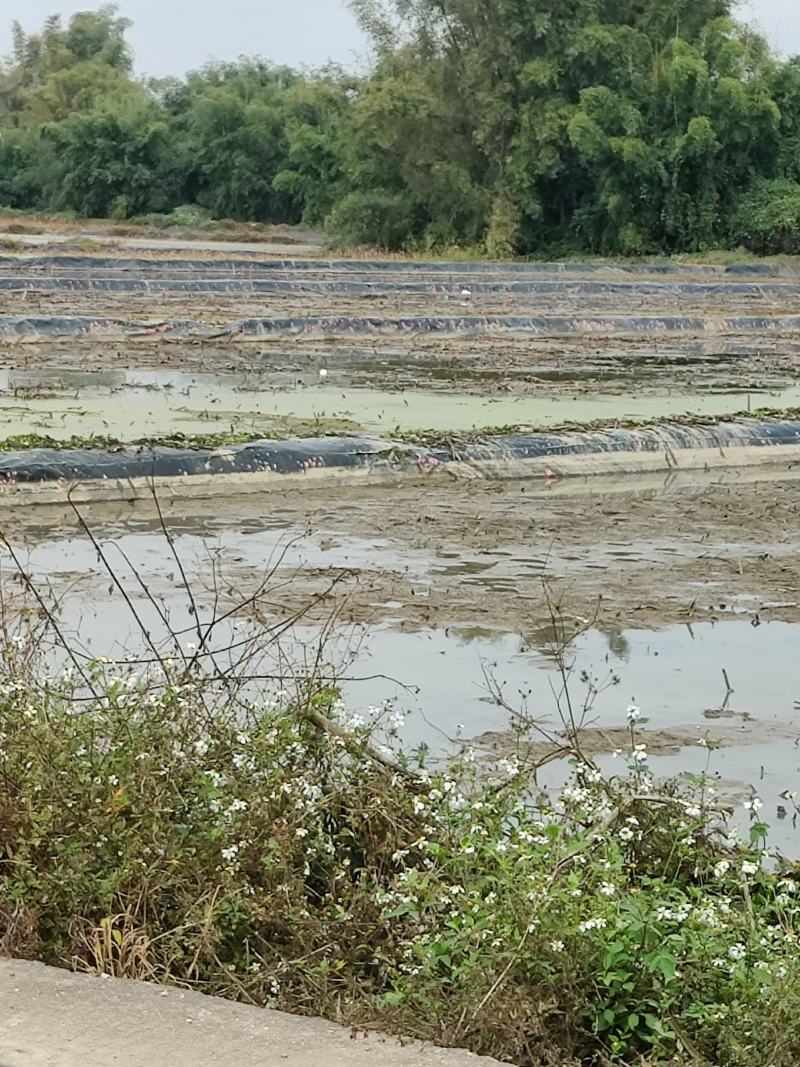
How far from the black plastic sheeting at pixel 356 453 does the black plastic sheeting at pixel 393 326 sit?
9576 mm

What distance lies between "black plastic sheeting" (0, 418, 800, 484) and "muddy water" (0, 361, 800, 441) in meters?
0.97

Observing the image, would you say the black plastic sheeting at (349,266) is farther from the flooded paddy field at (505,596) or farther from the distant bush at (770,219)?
the flooded paddy field at (505,596)

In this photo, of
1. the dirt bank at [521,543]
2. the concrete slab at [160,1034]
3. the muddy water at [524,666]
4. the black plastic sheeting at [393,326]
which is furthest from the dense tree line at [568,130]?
the concrete slab at [160,1034]

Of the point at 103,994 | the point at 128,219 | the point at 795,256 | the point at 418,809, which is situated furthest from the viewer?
the point at 128,219

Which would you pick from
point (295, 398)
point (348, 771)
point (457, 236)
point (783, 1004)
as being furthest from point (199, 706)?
A: point (457, 236)

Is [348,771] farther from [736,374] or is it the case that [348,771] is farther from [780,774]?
[736,374]

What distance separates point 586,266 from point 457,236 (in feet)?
26.2

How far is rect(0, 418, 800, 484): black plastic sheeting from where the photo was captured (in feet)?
32.5

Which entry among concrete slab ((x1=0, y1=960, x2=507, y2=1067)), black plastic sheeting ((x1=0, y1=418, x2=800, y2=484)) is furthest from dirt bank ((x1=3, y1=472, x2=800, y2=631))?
concrete slab ((x1=0, y1=960, x2=507, y2=1067))

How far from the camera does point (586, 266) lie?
119ft

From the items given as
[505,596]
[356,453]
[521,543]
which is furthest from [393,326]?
[505,596]

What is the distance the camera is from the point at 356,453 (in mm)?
11000

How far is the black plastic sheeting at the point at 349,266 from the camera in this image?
3250 centimetres

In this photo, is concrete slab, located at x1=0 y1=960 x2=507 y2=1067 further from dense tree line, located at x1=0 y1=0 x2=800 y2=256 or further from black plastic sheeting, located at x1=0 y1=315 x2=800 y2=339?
dense tree line, located at x1=0 y1=0 x2=800 y2=256
